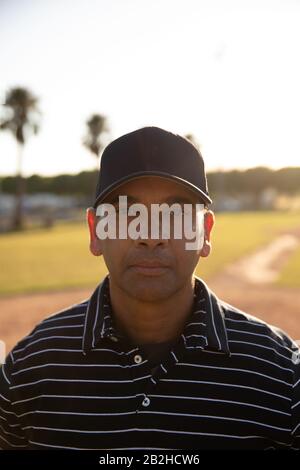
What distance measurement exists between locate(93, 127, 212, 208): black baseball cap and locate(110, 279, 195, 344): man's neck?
0.47m

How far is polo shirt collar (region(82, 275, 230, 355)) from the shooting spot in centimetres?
213

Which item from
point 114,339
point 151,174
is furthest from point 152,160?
point 114,339

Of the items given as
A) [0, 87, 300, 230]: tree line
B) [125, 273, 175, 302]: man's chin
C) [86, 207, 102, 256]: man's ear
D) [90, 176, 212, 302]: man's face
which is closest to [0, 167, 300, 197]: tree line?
[0, 87, 300, 230]: tree line

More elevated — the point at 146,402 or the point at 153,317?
the point at 153,317

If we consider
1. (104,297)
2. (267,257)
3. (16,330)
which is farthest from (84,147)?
(104,297)

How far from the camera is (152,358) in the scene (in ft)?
7.11

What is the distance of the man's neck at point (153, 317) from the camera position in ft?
7.32

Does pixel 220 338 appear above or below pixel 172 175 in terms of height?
below

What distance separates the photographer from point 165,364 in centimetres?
208

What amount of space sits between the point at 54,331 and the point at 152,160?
931 millimetres

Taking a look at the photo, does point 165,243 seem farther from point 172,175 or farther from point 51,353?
point 51,353

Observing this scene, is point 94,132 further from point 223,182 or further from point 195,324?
point 195,324
